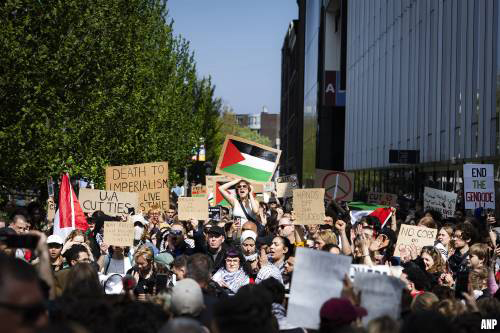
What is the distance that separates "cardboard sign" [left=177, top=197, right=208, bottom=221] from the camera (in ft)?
56.0

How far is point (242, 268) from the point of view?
10305 millimetres

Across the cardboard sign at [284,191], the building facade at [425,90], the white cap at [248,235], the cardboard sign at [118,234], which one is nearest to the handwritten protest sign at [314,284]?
the white cap at [248,235]

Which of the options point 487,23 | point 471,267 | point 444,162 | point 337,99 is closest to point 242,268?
point 471,267

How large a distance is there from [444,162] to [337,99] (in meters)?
36.7

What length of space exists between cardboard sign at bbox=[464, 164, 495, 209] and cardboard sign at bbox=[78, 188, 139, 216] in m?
5.37

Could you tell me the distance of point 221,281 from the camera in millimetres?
10023

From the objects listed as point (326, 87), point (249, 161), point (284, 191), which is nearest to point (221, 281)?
point (249, 161)

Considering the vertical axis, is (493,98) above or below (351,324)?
above

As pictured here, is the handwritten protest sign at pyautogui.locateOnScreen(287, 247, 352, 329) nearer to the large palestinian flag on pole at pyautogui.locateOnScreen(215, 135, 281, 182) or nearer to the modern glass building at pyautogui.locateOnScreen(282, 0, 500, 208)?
the large palestinian flag on pole at pyautogui.locateOnScreen(215, 135, 281, 182)

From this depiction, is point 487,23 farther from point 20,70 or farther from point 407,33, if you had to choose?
point 407,33

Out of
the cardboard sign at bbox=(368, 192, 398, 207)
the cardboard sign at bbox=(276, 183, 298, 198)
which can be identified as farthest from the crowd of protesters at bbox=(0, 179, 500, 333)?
the cardboard sign at bbox=(276, 183, 298, 198)

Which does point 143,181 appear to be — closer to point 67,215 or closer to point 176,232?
point 67,215

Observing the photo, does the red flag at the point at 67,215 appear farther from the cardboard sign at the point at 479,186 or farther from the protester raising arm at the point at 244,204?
the cardboard sign at the point at 479,186

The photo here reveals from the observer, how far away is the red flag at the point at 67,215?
1405 centimetres
